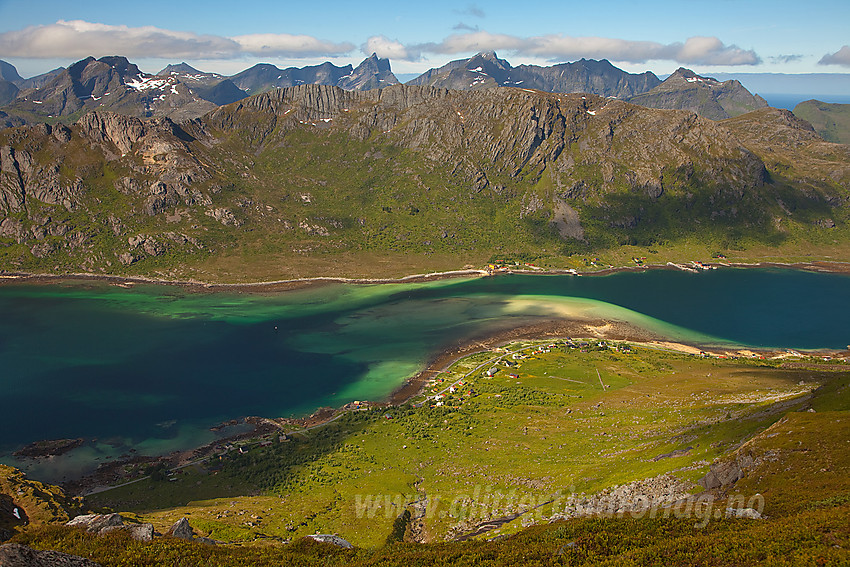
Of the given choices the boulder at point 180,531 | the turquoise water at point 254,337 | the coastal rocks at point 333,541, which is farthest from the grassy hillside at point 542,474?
the turquoise water at point 254,337

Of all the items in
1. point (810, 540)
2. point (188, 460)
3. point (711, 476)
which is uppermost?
point (810, 540)

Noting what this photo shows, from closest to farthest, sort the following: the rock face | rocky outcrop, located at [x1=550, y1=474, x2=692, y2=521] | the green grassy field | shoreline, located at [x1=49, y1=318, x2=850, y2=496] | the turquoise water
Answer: the rock face
rocky outcrop, located at [x1=550, y1=474, x2=692, y2=521]
the green grassy field
shoreline, located at [x1=49, y1=318, x2=850, y2=496]
the turquoise water

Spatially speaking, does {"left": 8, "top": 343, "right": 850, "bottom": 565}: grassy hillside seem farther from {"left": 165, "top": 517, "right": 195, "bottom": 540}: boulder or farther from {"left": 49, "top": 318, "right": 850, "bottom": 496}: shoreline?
{"left": 49, "top": 318, "right": 850, "bottom": 496}: shoreline

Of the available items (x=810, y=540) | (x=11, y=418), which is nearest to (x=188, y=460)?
(x=11, y=418)

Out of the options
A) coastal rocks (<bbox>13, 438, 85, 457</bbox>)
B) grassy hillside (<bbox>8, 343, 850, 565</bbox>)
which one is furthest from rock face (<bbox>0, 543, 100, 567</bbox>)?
coastal rocks (<bbox>13, 438, 85, 457</bbox>)

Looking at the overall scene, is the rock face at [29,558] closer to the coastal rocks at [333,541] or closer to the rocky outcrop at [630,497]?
the coastal rocks at [333,541]

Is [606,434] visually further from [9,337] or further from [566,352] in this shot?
[9,337]
